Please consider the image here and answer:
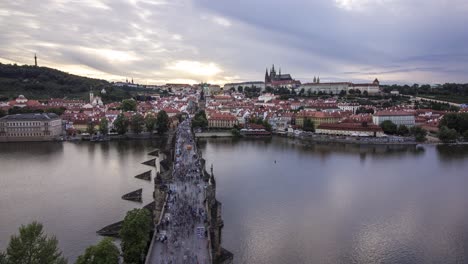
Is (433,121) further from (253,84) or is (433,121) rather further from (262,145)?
(253,84)

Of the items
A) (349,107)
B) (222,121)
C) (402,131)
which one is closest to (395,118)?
(402,131)

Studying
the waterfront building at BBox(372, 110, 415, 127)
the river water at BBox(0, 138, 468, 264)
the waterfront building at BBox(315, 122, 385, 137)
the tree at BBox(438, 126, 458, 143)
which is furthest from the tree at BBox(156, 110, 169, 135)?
the tree at BBox(438, 126, 458, 143)

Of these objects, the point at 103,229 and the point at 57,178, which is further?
the point at 57,178

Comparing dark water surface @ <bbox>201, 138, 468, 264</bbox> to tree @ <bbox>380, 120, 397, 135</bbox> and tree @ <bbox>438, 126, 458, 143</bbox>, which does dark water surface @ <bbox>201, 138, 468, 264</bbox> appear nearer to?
tree @ <bbox>438, 126, 458, 143</bbox>

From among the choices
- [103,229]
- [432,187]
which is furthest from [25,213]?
→ [432,187]

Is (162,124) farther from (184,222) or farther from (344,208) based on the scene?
(184,222)

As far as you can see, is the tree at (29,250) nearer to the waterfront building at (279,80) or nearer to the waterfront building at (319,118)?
the waterfront building at (319,118)
